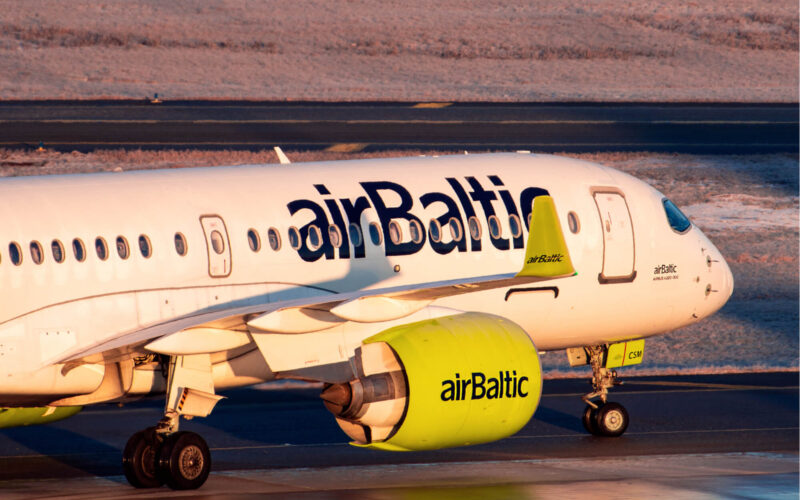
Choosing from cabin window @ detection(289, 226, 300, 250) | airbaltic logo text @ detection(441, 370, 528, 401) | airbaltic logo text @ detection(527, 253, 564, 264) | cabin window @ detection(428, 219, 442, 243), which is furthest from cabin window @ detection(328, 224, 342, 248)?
airbaltic logo text @ detection(527, 253, 564, 264)

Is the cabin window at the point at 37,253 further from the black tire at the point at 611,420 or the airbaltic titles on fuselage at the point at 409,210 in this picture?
the black tire at the point at 611,420

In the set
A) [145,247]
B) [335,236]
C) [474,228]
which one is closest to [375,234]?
[335,236]

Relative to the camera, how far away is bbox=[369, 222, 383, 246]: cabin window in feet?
A: 75.1

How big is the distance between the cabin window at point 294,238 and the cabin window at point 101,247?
2821 millimetres

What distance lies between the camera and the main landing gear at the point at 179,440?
67.7ft

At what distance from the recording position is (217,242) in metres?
21.7

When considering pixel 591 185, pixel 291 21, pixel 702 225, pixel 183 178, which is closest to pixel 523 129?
pixel 702 225

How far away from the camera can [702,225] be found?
157 ft

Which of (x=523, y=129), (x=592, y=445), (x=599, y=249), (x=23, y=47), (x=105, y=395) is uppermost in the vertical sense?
(x=23, y=47)

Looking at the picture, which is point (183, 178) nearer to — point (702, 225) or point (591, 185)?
point (591, 185)

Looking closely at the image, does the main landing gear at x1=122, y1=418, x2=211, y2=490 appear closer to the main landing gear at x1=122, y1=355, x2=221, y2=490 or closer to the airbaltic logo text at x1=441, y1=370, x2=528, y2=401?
the main landing gear at x1=122, y1=355, x2=221, y2=490

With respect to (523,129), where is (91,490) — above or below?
below

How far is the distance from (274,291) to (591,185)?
6.31 meters

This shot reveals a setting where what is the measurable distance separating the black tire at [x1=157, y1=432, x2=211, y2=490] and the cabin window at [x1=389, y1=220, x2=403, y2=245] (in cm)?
438
